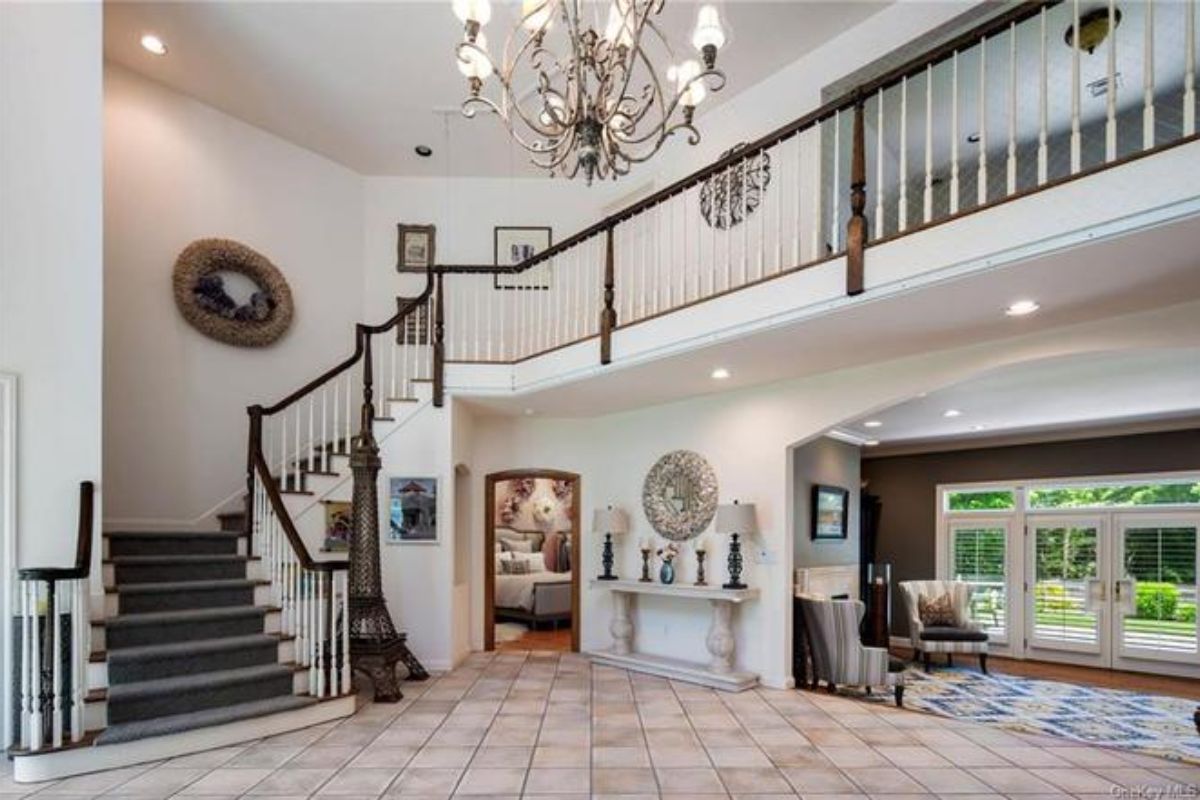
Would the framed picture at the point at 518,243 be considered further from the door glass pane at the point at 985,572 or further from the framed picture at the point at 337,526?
the door glass pane at the point at 985,572

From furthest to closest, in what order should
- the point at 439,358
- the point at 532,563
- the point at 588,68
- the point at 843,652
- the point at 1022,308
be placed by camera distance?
1. the point at 532,563
2. the point at 439,358
3. the point at 843,652
4. the point at 1022,308
5. the point at 588,68

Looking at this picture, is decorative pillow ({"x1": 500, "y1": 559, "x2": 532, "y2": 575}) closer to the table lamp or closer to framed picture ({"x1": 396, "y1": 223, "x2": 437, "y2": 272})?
framed picture ({"x1": 396, "y1": 223, "x2": 437, "y2": 272})

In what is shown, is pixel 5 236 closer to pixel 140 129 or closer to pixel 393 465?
pixel 140 129

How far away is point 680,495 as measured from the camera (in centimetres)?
692

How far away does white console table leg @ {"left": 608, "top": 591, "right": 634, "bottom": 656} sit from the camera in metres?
7.02

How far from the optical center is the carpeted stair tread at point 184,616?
4.66m

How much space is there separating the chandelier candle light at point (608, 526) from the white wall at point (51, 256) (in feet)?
13.9

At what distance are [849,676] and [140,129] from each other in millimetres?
8037

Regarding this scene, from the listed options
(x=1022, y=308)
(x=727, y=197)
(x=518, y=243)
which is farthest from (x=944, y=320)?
(x=518, y=243)

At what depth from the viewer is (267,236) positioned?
290 inches

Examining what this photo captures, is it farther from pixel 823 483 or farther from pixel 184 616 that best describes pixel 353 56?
pixel 823 483

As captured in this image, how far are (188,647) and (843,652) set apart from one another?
5.04 meters

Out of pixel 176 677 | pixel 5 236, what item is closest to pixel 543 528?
pixel 176 677

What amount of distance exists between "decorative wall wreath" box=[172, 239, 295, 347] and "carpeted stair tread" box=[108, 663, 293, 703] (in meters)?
3.43
